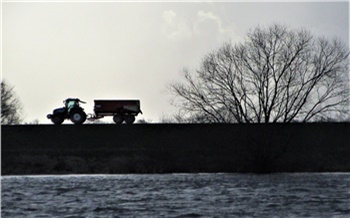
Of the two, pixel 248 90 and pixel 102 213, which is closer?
pixel 102 213

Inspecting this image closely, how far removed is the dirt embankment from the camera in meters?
67.7

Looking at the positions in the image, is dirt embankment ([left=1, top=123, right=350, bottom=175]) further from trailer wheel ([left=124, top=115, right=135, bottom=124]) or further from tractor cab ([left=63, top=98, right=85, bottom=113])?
tractor cab ([left=63, top=98, right=85, bottom=113])

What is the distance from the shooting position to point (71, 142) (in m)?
70.1

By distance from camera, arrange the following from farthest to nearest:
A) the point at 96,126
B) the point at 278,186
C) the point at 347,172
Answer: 1. the point at 96,126
2. the point at 347,172
3. the point at 278,186

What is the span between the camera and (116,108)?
69.1 m

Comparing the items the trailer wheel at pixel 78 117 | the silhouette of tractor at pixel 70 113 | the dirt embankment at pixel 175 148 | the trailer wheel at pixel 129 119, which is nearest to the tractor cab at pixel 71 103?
the silhouette of tractor at pixel 70 113

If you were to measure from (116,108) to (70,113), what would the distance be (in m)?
2.44

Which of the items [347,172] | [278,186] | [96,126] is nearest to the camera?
[278,186]

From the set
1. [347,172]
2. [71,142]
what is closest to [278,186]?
[347,172]

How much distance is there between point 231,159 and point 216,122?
6.49 m

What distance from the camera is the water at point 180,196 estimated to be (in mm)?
41875

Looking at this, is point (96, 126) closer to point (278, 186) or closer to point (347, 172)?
point (347, 172)

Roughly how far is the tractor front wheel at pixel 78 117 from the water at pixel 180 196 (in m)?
5.33

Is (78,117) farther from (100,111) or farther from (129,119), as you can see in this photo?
(129,119)
